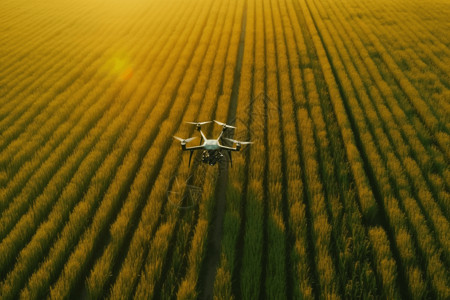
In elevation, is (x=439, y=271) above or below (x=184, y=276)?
above

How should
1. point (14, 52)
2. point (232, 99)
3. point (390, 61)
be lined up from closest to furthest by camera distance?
1. point (232, 99)
2. point (390, 61)
3. point (14, 52)

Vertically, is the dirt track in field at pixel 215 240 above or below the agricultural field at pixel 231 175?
below

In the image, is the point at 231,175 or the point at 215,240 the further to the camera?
the point at 231,175

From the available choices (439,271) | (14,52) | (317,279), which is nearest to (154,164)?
(317,279)

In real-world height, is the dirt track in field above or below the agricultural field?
below

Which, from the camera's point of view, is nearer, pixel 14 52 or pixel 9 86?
pixel 9 86

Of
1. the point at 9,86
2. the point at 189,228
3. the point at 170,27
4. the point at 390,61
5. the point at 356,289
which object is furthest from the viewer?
the point at 170,27

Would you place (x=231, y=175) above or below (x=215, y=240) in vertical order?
above

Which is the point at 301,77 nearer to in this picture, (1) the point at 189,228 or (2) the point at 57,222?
(1) the point at 189,228
